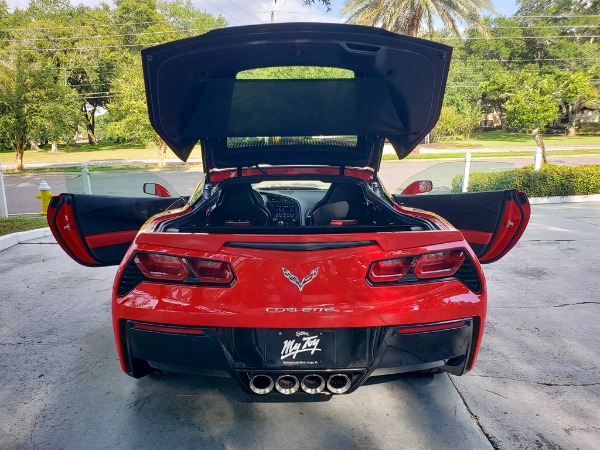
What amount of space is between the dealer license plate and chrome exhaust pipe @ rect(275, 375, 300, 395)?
0.32 ft

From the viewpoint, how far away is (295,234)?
1951mm

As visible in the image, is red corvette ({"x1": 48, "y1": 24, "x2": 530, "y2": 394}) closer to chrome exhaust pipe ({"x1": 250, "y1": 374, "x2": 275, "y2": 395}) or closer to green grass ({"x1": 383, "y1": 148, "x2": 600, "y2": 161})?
chrome exhaust pipe ({"x1": 250, "y1": 374, "x2": 275, "y2": 395})

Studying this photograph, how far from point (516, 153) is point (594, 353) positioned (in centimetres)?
2308

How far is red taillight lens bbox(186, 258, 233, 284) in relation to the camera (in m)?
1.78

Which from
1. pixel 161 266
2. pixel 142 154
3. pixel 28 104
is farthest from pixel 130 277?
pixel 142 154

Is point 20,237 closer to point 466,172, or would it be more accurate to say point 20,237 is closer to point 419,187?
point 419,187

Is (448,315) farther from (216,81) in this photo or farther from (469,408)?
(216,81)

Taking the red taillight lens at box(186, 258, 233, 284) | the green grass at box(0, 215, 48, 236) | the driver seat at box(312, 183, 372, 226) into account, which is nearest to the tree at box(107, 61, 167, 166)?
the green grass at box(0, 215, 48, 236)

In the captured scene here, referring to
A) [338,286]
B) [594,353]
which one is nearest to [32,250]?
[338,286]

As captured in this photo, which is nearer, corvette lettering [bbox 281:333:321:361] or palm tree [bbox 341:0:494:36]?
corvette lettering [bbox 281:333:321:361]

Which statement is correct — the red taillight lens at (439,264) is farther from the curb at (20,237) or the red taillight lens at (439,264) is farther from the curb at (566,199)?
the curb at (566,199)

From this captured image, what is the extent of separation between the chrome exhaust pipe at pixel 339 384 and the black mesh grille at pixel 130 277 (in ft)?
3.10

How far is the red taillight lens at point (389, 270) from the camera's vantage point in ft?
5.89

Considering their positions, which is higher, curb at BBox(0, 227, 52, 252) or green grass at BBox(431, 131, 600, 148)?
curb at BBox(0, 227, 52, 252)
